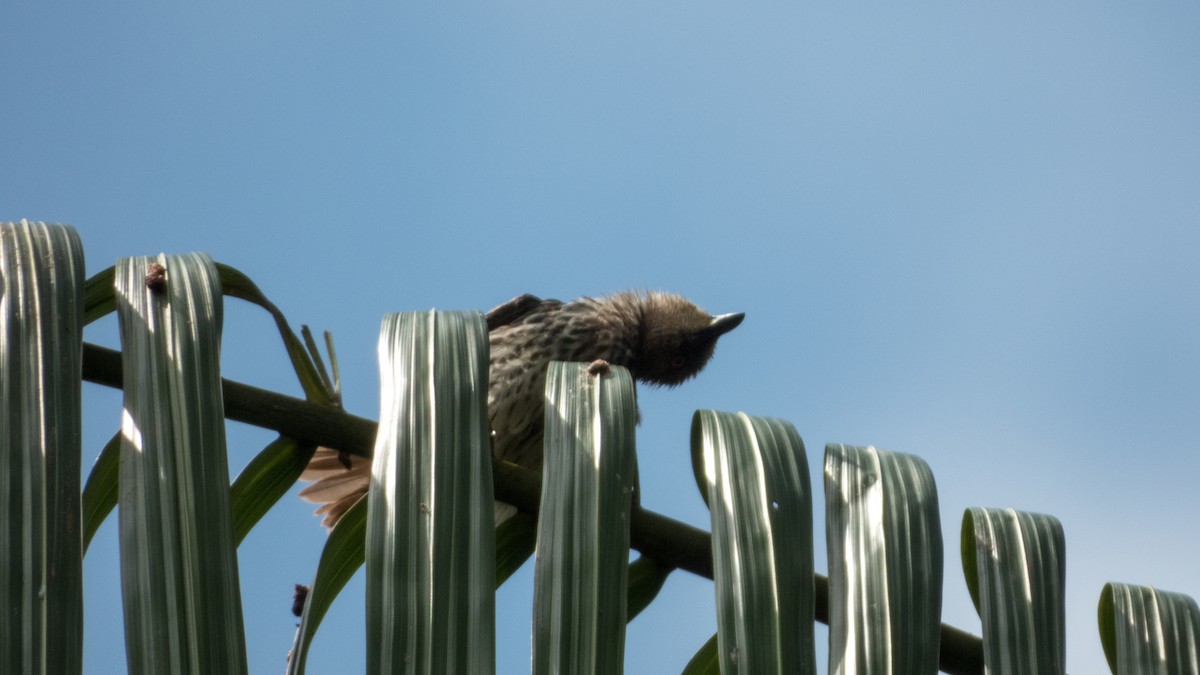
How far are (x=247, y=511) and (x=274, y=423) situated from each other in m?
0.15

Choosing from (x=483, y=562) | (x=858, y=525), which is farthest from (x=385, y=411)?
(x=858, y=525)

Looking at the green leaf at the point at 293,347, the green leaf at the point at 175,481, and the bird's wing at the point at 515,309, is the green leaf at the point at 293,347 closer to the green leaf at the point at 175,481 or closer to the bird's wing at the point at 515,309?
the green leaf at the point at 175,481

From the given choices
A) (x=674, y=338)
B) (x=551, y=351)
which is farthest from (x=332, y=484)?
(x=674, y=338)

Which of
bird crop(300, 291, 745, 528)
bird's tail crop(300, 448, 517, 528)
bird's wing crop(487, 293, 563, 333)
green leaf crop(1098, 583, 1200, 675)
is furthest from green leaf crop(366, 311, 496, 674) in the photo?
bird's wing crop(487, 293, 563, 333)

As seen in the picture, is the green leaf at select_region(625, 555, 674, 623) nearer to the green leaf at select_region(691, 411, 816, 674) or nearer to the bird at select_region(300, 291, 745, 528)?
the green leaf at select_region(691, 411, 816, 674)

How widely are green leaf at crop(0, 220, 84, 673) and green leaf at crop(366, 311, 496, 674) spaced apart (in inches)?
15.2

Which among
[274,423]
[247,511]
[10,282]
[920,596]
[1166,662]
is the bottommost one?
[1166,662]

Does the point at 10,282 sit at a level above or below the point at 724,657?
above

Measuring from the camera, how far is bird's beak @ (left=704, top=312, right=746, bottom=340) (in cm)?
565

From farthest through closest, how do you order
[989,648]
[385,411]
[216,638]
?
1. [989,648]
2. [385,411]
3. [216,638]

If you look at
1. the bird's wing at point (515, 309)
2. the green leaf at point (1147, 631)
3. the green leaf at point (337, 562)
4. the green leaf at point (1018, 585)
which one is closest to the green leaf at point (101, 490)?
the green leaf at point (337, 562)

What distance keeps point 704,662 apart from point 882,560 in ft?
1.34

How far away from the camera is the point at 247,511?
2.32 meters

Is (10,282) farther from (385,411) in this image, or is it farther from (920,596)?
(920,596)
